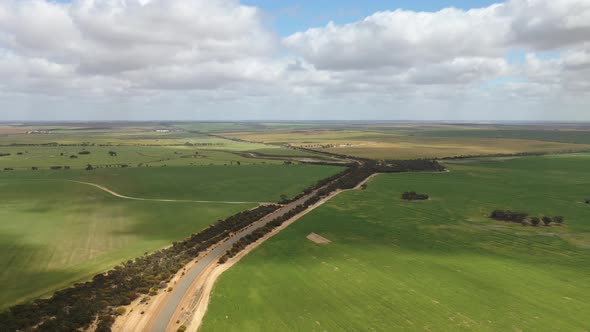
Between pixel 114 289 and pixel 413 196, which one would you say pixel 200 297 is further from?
pixel 413 196

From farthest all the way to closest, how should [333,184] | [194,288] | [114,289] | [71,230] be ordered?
[333,184], [71,230], [194,288], [114,289]

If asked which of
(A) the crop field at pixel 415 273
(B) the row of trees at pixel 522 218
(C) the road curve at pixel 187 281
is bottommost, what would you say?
(C) the road curve at pixel 187 281

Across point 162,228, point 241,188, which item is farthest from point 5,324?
point 241,188

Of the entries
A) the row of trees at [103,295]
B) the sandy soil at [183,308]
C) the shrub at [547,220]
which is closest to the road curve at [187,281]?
the sandy soil at [183,308]

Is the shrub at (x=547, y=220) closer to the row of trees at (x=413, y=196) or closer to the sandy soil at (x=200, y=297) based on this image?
the row of trees at (x=413, y=196)

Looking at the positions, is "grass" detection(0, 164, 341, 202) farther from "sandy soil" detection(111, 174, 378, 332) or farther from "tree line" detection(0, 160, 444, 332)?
"sandy soil" detection(111, 174, 378, 332)

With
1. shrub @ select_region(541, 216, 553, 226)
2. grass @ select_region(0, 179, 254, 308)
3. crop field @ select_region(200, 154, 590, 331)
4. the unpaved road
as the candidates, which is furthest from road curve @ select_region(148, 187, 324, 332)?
shrub @ select_region(541, 216, 553, 226)

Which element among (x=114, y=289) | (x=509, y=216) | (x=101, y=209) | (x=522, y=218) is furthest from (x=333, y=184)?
(x=114, y=289)
